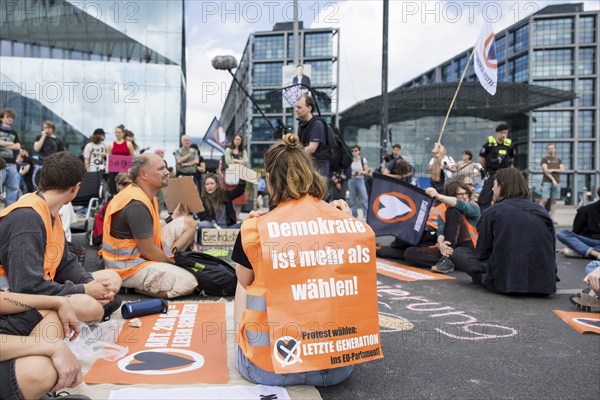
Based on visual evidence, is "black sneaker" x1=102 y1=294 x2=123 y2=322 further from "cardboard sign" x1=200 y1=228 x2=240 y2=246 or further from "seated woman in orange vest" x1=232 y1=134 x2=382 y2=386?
"cardboard sign" x1=200 y1=228 x2=240 y2=246

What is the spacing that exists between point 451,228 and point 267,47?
233ft

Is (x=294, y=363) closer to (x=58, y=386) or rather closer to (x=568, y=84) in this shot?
(x=58, y=386)

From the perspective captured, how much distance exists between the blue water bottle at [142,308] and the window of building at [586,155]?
223ft

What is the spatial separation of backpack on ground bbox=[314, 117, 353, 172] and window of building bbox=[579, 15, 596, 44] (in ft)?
226

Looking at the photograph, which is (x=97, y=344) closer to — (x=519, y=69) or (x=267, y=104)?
(x=267, y=104)

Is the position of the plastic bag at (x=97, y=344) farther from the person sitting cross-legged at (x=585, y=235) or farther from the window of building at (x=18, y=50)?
the window of building at (x=18, y=50)

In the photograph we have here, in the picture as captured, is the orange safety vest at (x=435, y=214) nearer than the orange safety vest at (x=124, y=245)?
No

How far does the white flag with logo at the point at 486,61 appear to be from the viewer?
8359 mm

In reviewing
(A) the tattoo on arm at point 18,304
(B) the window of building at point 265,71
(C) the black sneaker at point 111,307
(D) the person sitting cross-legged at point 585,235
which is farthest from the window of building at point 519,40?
(A) the tattoo on arm at point 18,304

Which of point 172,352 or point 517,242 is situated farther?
point 517,242

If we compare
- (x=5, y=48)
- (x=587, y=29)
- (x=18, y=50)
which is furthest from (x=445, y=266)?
(x=587, y=29)

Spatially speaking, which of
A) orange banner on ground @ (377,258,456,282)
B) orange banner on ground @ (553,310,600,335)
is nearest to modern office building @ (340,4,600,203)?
orange banner on ground @ (377,258,456,282)

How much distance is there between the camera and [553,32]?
206 feet

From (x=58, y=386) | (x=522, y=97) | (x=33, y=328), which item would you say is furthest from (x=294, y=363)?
(x=522, y=97)
